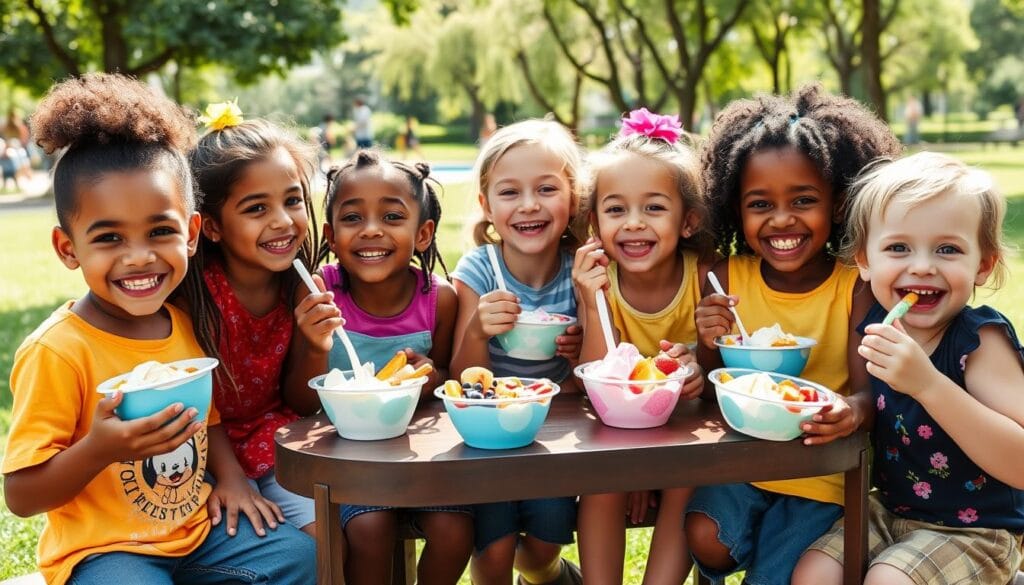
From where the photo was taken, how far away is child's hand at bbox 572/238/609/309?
2.51m

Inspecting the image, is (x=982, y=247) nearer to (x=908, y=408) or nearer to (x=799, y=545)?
(x=908, y=408)

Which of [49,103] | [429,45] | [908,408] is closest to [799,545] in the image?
[908,408]

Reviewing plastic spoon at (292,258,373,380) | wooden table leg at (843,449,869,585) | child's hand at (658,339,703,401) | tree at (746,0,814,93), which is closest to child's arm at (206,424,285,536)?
plastic spoon at (292,258,373,380)

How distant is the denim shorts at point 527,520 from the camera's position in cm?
254

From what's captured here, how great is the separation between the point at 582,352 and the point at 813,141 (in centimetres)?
85

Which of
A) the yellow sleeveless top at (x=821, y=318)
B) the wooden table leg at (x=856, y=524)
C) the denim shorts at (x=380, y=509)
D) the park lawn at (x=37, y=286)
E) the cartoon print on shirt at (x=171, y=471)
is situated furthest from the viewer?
the park lawn at (x=37, y=286)

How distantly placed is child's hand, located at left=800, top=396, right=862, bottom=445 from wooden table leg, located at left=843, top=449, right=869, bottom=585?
0.12 m

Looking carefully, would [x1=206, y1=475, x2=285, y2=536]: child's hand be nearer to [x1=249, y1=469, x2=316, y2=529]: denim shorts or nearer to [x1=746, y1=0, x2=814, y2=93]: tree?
[x1=249, y1=469, x2=316, y2=529]: denim shorts

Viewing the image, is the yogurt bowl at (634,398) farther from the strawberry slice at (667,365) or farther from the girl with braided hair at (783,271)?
the girl with braided hair at (783,271)

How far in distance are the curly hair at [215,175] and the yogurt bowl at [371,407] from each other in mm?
591

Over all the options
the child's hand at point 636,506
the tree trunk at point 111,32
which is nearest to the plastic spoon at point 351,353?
the child's hand at point 636,506

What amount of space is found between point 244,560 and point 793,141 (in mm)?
1792

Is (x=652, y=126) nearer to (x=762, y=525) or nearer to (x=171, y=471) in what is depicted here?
(x=762, y=525)

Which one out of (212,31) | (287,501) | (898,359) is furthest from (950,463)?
(212,31)
